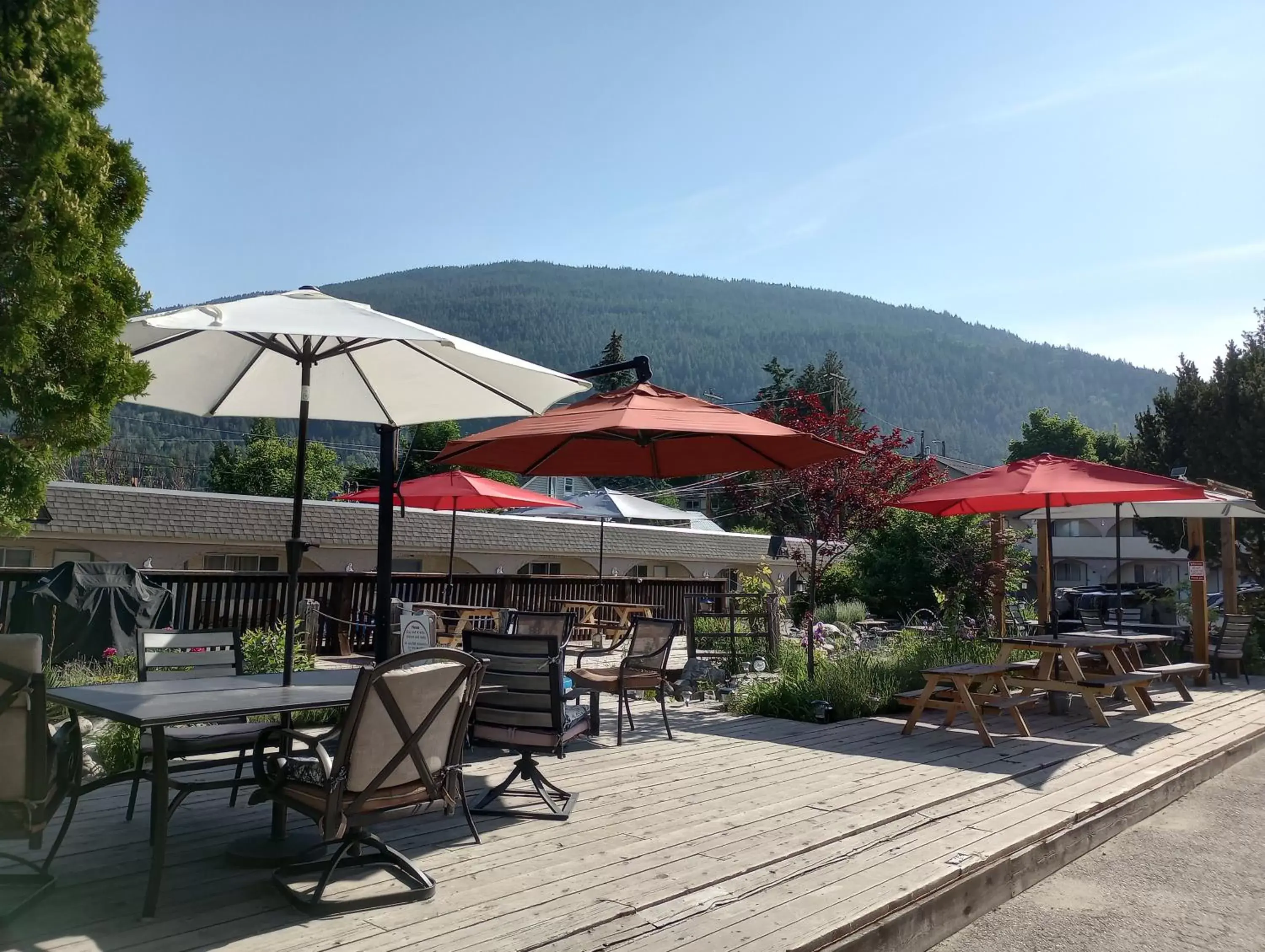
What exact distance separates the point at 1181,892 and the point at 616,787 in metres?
2.88

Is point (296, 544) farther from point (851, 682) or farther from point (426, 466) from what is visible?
point (426, 466)

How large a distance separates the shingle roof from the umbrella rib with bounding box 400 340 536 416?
40.3 feet

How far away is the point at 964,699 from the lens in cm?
714

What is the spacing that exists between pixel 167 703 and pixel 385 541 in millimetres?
2197

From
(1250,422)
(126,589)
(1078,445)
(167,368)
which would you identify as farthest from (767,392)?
(167,368)

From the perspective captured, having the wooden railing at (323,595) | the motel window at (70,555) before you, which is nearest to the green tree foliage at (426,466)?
the motel window at (70,555)

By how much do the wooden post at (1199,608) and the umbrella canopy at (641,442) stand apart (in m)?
7.32

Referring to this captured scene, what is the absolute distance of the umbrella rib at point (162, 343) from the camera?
186 inches

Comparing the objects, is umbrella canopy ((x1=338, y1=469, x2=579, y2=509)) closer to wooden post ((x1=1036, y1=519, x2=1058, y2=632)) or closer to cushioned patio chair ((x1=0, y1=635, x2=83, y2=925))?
wooden post ((x1=1036, y1=519, x2=1058, y2=632))

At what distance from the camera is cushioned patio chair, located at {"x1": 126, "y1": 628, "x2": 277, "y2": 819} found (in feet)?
13.6

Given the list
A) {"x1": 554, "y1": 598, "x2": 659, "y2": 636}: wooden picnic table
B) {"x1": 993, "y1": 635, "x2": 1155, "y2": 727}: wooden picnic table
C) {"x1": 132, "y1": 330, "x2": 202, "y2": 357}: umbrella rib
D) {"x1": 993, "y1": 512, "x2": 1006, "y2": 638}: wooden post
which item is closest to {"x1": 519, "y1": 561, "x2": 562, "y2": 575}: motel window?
{"x1": 554, "y1": 598, "x2": 659, "y2": 636}: wooden picnic table

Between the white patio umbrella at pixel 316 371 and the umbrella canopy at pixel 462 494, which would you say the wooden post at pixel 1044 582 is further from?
the white patio umbrella at pixel 316 371

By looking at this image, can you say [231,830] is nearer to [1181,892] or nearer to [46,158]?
[46,158]

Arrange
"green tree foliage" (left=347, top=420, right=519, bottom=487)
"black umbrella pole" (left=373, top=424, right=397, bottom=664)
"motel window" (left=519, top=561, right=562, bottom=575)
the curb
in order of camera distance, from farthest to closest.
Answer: "green tree foliage" (left=347, top=420, right=519, bottom=487), "motel window" (left=519, top=561, right=562, bottom=575), "black umbrella pole" (left=373, top=424, right=397, bottom=664), the curb
